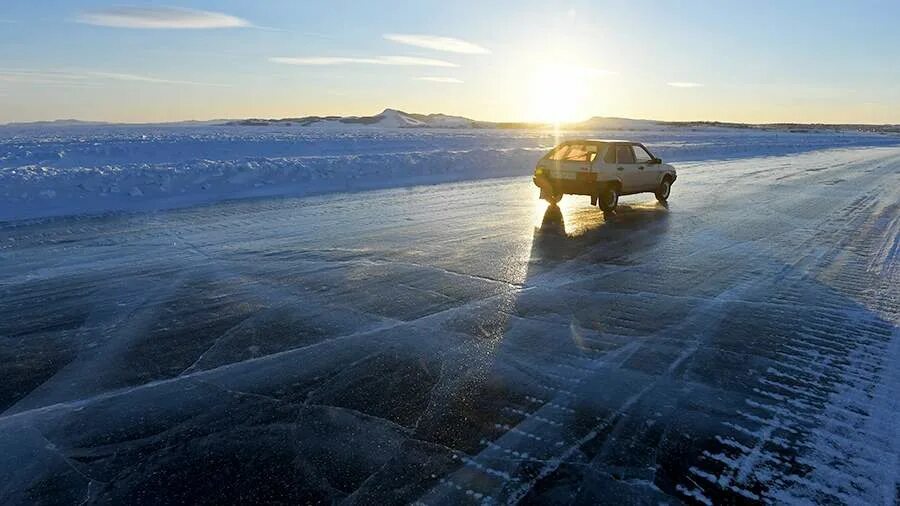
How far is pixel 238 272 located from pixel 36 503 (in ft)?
15.3

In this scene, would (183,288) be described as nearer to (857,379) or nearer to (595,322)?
(595,322)

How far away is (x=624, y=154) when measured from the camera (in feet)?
44.0

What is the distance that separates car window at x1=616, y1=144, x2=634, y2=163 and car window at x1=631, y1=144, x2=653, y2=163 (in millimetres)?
197

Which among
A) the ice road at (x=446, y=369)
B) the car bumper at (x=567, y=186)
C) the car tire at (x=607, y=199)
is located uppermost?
the car bumper at (x=567, y=186)

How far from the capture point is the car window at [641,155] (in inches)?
545

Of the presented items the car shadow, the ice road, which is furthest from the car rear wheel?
the ice road

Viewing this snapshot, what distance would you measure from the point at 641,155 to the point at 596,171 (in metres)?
2.29

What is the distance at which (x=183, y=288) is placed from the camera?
6918 mm

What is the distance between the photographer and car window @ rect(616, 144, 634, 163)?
13234mm

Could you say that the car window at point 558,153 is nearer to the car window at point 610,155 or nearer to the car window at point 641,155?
the car window at point 610,155

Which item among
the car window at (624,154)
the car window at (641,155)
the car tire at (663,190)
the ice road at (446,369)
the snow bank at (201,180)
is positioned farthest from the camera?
the car tire at (663,190)

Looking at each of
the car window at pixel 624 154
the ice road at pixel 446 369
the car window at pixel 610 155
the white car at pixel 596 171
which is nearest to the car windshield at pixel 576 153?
the white car at pixel 596 171

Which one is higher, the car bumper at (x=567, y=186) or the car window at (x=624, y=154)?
the car window at (x=624, y=154)

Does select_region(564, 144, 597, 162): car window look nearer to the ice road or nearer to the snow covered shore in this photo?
the ice road
